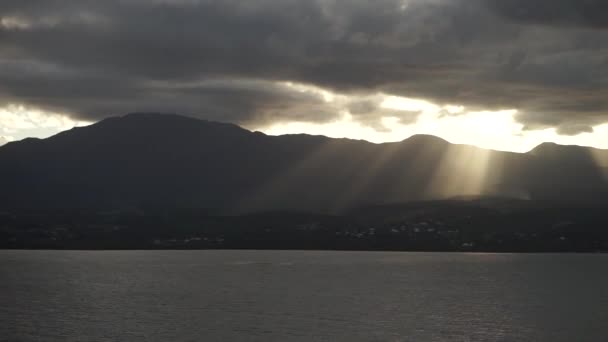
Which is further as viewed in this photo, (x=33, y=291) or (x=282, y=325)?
(x=33, y=291)

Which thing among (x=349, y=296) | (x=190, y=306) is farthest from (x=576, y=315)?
(x=190, y=306)

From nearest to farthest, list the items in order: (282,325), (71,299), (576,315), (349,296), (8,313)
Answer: (282,325)
(8,313)
(576,315)
(71,299)
(349,296)

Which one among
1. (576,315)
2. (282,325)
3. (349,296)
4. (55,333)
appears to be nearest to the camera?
(55,333)

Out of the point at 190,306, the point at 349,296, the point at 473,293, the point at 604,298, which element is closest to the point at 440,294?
the point at 473,293

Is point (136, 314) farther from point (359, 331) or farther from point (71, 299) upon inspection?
point (359, 331)

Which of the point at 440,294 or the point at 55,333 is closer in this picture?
the point at 55,333

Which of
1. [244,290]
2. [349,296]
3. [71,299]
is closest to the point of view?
[71,299]

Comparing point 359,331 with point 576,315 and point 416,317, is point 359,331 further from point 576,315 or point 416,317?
point 576,315

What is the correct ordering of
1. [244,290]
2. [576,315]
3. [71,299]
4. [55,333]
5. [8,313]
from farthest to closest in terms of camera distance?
[244,290] → [71,299] → [576,315] → [8,313] → [55,333]
